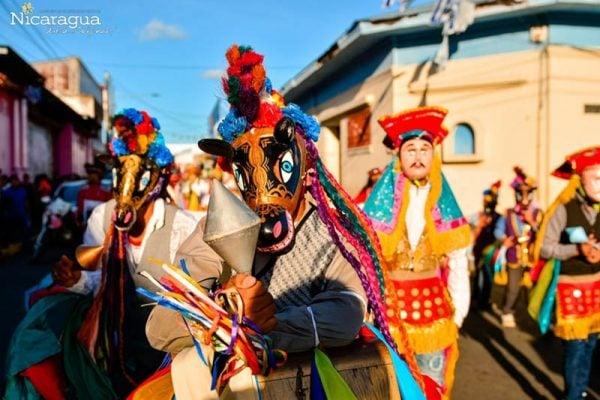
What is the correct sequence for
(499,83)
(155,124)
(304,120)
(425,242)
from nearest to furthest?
(304,120)
(425,242)
(155,124)
(499,83)

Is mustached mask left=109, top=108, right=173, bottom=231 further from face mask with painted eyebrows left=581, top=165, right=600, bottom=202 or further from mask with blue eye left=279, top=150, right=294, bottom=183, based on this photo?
face mask with painted eyebrows left=581, top=165, right=600, bottom=202

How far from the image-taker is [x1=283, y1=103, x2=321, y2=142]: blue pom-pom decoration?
2127mm

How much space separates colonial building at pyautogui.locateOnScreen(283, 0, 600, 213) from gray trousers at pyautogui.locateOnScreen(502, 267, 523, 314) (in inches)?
138

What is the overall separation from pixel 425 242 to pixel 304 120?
158 centimetres

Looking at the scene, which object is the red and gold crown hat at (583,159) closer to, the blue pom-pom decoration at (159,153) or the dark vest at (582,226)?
the dark vest at (582,226)

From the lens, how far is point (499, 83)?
9.65 metres

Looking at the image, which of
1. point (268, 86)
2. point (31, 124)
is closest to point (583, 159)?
point (268, 86)

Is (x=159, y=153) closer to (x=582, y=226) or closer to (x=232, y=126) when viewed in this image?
(x=232, y=126)

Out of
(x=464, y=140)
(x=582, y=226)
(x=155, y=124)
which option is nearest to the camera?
(x=155, y=124)

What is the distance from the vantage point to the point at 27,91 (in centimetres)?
1828

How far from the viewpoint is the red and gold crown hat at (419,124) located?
344cm

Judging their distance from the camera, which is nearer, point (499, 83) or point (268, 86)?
point (268, 86)

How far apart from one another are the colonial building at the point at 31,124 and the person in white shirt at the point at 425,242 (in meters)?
11.8

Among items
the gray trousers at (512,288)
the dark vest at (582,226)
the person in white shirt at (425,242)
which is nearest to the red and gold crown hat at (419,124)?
the person in white shirt at (425,242)
